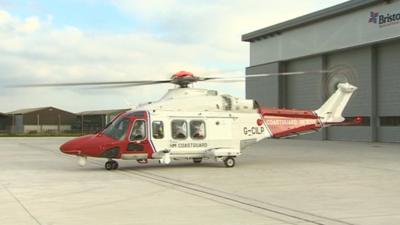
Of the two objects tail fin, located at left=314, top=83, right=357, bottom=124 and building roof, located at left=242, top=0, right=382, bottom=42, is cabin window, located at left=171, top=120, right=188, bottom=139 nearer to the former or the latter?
tail fin, located at left=314, top=83, right=357, bottom=124

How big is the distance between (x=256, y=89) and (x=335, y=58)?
40.7 ft

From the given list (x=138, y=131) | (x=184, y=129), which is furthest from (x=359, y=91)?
(x=138, y=131)

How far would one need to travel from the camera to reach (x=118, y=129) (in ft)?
64.7

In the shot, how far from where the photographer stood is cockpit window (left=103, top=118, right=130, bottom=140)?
1961cm

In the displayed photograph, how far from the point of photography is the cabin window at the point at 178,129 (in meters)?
20.2

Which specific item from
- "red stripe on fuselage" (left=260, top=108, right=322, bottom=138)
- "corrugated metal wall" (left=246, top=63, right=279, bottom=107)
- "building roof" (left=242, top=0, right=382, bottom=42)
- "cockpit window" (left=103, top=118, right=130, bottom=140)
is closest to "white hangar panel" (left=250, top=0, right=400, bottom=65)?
"building roof" (left=242, top=0, right=382, bottom=42)

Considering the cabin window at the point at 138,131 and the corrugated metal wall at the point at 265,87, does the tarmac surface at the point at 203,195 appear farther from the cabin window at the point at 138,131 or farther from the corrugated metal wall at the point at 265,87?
the corrugated metal wall at the point at 265,87

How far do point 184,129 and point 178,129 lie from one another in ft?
0.74

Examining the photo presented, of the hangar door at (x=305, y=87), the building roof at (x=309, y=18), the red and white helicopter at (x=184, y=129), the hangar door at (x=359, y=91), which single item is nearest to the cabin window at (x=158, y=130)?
the red and white helicopter at (x=184, y=129)

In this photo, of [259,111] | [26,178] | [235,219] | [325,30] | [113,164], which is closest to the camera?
Result: [235,219]

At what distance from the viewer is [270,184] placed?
14.9 meters

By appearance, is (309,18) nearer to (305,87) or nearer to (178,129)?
(305,87)

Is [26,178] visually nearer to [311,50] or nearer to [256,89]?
[311,50]

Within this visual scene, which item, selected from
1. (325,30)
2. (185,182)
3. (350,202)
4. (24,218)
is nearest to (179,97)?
(185,182)
